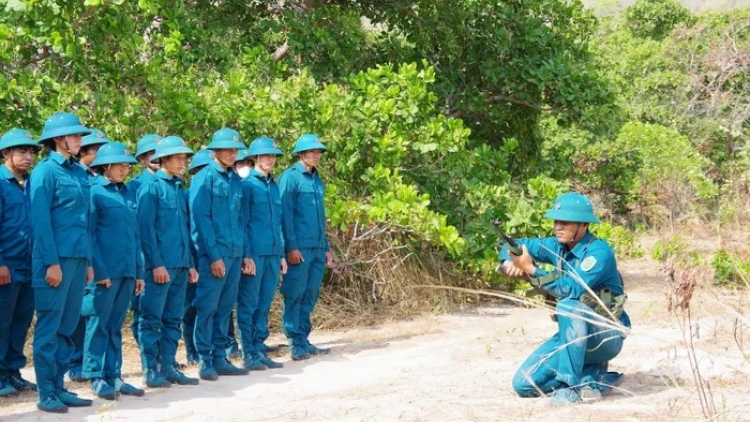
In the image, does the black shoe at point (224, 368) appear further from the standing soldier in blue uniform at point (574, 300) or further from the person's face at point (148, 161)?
the standing soldier in blue uniform at point (574, 300)

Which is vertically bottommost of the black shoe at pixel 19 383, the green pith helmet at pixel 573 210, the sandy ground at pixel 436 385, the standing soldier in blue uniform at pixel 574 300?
the sandy ground at pixel 436 385

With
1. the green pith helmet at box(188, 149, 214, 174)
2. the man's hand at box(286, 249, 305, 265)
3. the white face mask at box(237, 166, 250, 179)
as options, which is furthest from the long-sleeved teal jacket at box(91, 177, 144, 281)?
the man's hand at box(286, 249, 305, 265)

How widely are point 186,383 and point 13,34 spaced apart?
340cm

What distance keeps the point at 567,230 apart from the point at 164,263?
2.87 meters

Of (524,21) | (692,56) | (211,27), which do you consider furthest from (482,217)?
(692,56)

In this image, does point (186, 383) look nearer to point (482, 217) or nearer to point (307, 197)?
point (307, 197)

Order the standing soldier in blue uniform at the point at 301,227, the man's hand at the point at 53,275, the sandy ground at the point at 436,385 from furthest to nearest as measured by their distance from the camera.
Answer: the standing soldier in blue uniform at the point at 301,227 < the man's hand at the point at 53,275 < the sandy ground at the point at 436,385

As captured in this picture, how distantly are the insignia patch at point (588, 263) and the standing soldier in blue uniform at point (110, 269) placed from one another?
2996mm

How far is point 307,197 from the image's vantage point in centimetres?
944

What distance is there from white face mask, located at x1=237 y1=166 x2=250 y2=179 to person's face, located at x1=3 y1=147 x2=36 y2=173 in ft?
6.28

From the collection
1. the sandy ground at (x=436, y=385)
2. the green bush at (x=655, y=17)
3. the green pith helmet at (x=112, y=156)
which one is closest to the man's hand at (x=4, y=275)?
the sandy ground at (x=436, y=385)

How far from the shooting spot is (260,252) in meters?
8.92

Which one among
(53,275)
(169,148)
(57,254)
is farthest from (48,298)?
(169,148)

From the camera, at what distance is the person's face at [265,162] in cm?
909
